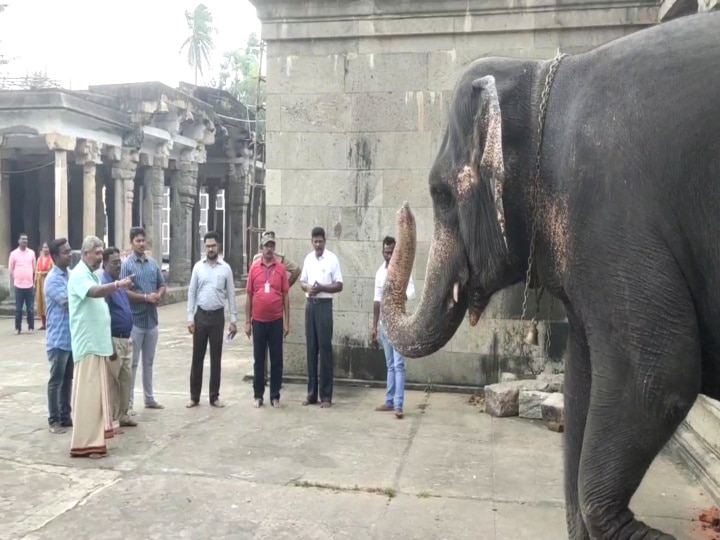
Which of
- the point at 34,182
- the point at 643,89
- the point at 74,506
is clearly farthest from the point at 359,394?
the point at 34,182

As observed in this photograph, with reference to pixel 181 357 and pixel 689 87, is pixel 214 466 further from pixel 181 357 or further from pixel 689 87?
pixel 181 357

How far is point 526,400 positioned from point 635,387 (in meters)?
5.18

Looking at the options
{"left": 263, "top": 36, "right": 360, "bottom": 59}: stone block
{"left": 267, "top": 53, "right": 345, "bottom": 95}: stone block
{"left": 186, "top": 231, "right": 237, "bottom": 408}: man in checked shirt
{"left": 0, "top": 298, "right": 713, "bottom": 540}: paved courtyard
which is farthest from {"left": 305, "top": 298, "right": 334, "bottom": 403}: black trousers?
{"left": 263, "top": 36, "right": 360, "bottom": 59}: stone block

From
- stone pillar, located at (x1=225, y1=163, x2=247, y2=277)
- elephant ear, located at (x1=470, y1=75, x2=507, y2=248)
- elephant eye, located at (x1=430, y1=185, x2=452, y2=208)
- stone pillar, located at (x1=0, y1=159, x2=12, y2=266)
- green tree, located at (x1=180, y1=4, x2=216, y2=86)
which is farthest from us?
green tree, located at (x1=180, y1=4, x2=216, y2=86)

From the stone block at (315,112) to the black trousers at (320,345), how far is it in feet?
6.66

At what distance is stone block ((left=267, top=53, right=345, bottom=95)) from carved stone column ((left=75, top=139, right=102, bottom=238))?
29.0 feet

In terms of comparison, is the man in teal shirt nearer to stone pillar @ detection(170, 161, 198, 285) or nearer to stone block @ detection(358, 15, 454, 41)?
stone block @ detection(358, 15, 454, 41)

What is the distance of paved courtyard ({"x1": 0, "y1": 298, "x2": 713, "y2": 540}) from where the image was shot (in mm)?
4109

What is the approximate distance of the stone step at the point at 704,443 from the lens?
15.1 ft

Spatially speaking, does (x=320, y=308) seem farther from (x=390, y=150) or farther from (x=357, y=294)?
(x=390, y=150)

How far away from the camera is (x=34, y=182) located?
68.4 feet

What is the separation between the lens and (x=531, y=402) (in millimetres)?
6664

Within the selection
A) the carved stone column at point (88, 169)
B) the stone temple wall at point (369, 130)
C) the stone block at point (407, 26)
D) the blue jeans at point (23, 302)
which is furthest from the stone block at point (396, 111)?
the carved stone column at point (88, 169)

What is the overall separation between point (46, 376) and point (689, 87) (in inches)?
342
